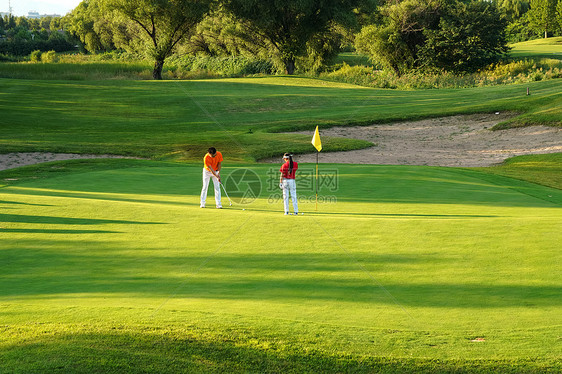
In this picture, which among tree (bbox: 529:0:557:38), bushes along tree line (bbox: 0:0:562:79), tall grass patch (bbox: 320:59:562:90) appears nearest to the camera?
tall grass patch (bbox: 320:59:562:90)

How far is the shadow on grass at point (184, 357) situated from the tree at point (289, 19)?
62883 millimetres

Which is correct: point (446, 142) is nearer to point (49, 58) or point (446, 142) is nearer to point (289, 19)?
point (289, 19)

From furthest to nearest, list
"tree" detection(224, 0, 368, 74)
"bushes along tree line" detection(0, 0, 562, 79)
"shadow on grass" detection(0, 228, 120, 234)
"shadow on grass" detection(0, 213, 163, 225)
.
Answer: "tree" detection(224, 0, 368, 74) → "bushes along tree line" detection(0, 0, 562, 79) → "shadow on grass" detection(0, 213, 163, 225) → "shadow on grass" detection(0, 228, 120, 234)

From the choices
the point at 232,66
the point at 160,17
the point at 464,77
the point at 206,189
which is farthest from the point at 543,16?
the point at 206,189

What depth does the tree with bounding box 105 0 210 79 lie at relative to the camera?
5950 centimetres

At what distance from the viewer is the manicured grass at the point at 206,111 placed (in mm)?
32875

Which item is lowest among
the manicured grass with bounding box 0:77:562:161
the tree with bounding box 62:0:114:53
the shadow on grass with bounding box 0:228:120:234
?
the shadow on grass with bounding box 0:228:120:234

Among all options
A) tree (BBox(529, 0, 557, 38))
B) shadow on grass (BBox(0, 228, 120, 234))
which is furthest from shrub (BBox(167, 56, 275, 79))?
tree (BBox(529, 0, 557, 38))

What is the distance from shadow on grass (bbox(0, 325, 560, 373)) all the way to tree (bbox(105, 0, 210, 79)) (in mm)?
57245

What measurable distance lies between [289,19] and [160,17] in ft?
56.7

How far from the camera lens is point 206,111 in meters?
44.8

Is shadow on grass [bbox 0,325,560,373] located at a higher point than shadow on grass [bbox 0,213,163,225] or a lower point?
lower

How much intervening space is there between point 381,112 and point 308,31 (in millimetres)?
Result: 32345

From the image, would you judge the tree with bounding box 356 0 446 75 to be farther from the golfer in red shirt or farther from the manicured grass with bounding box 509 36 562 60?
the golfer in red shirt
